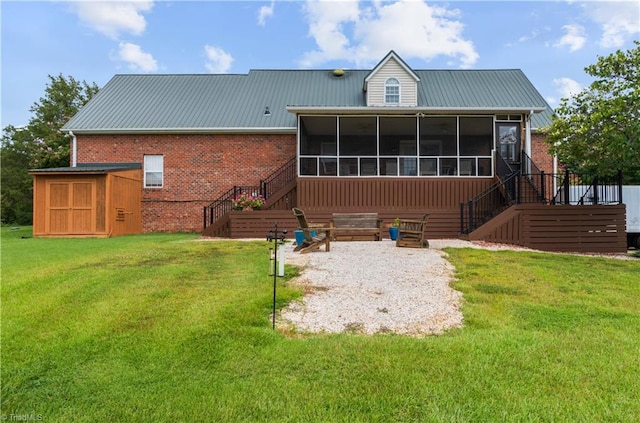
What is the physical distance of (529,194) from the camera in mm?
13000

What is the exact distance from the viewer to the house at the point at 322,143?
13.4m

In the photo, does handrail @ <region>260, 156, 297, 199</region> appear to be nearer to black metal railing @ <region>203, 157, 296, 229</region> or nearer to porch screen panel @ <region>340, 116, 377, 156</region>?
black metal railing @ <region>203, 157, 296, 229</region>

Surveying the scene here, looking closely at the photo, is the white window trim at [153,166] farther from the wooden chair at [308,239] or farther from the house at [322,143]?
the wooden chair at [308,239]

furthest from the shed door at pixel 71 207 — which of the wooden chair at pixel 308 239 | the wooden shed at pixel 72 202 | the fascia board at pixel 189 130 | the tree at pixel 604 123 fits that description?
the tree at pixel 604 123

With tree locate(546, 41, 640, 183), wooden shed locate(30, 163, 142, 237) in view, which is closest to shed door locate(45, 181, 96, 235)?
wooden shed locate(30, 163, 142, 237)

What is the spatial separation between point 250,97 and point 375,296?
15.7 metres

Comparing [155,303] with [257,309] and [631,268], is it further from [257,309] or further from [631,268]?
[631,268]

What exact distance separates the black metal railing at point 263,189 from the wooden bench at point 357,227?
479 cm

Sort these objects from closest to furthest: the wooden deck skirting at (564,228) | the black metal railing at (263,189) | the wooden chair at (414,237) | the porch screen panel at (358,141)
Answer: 1. the wooden chair at (414,237)
2. the wooden deck skirting at (564,228)
3. the black metal railing at (263,189)
4. the porch screen panel at (358,141)

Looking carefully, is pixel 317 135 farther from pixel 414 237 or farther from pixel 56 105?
pixel 56 105

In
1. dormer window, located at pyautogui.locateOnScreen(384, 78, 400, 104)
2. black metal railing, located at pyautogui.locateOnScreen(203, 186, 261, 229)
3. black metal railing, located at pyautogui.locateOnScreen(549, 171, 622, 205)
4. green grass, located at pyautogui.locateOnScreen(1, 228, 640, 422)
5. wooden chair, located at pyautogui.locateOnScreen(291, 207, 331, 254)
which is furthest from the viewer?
dormer window, located at pyautogui.locateOnScreen(384, 78, 400, 104)

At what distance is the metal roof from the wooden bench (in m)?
5.89

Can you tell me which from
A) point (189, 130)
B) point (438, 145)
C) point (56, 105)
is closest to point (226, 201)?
point (189, 130)

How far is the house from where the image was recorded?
13438 mm
